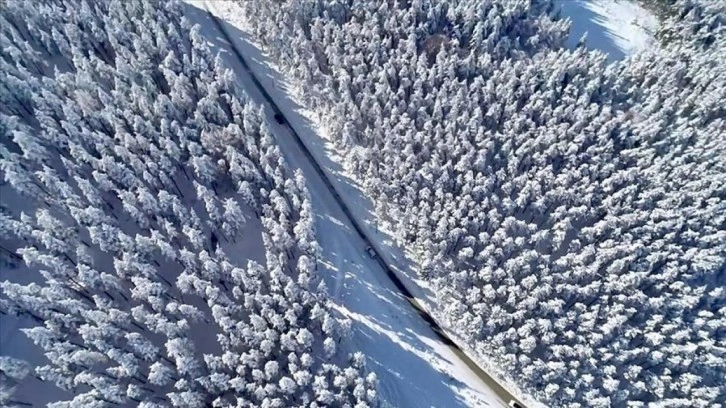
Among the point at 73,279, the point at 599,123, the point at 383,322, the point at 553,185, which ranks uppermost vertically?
the point at 599,123

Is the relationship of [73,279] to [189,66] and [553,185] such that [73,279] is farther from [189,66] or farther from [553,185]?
[553,185]

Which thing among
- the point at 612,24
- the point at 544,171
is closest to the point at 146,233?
the point at 544,171

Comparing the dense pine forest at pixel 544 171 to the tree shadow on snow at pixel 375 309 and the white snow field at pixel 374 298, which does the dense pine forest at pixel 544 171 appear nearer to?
the white snow field at pixel 374 298

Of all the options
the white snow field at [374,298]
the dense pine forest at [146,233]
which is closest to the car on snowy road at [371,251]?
the white snow field at [374,298]

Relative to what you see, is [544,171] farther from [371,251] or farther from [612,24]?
[612,24]

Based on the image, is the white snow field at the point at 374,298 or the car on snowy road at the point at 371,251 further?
the car on snowy road at the point at 371,251

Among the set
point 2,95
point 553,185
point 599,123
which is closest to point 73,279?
point 2,95
